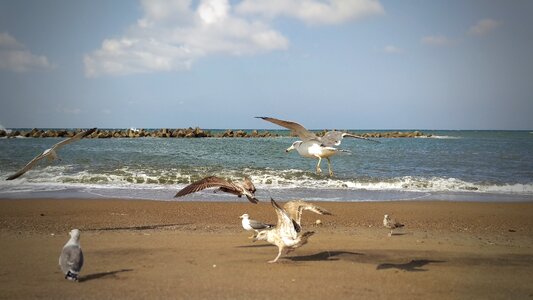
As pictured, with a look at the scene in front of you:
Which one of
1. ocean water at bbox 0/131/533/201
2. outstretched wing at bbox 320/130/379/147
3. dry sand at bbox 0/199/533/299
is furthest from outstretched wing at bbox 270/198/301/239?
ocean water at bbox 0/131/533/201

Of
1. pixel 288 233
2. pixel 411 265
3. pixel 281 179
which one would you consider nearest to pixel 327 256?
pixel 288 233

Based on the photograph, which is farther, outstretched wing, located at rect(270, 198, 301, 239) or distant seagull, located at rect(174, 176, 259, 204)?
distant seagull, located at rect(174, 176, 259, 204)

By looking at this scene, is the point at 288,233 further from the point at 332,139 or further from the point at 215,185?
the point at 332,139

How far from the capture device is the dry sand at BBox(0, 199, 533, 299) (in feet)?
18.0

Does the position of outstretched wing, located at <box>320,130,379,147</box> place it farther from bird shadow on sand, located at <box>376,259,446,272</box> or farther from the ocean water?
the ocean water

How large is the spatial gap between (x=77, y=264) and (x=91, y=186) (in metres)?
11.4

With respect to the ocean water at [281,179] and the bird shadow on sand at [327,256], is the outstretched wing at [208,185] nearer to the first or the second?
the bird shadow on sand at [327,256]

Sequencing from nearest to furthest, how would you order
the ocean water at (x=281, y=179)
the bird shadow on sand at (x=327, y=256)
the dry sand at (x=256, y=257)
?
1. the dry sand at (x=256, y=257)
2. the bird shadow on sand at (x=327, y=256)
3. the ocean water at (x=281, y=179)

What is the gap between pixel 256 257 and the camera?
694 cm

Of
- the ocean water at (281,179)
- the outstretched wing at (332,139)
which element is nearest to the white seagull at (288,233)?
the outstretched wing at (332,139)

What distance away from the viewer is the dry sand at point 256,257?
5.47 meters

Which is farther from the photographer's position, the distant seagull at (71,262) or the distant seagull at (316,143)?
the distant seagull at (316,143)

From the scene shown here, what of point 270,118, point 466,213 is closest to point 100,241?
point 270,118

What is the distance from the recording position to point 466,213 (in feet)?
37.4
